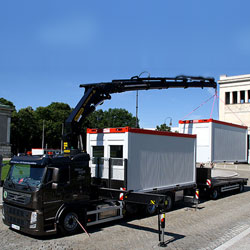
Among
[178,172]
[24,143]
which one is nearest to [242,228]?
[178,172]

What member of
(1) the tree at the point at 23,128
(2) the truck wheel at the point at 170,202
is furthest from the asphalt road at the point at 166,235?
(1) the tree at the point at 23,128

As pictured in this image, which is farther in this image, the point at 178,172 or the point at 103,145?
the point at 178,172

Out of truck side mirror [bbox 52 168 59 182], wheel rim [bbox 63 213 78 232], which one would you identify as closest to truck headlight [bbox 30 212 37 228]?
wheel rim [bbox 63 213 78 232]

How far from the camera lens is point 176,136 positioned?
13531 mm

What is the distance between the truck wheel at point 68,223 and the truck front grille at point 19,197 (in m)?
1.16

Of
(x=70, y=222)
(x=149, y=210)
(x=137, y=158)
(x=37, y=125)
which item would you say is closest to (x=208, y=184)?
(x=149, y=210)

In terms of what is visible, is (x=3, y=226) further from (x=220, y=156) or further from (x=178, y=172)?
(x=220, y=156)

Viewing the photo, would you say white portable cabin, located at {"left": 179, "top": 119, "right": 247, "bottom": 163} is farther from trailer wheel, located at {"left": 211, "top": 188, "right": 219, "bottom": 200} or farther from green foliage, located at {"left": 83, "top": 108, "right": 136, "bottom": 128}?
green foliage, located at {"left": 83, "top": 108, "right": 136, "bottom": 128}

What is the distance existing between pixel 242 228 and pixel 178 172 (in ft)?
12.9

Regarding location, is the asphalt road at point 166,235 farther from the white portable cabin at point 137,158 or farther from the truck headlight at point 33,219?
the white portable cabin at point 137,158

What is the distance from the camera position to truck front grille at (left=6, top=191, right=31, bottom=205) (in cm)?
861

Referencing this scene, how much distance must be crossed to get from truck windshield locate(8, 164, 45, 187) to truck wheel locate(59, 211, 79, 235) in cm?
133

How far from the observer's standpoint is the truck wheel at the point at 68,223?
350 inches

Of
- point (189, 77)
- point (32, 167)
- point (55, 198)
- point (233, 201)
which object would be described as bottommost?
point (233, 201)
